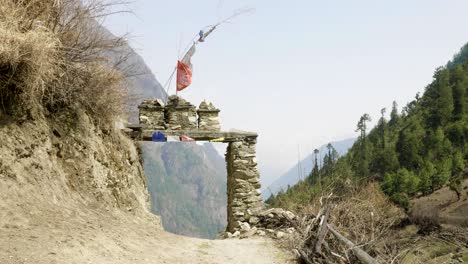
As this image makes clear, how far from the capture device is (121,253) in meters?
5.53

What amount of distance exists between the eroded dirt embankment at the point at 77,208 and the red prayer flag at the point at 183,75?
13.5ft

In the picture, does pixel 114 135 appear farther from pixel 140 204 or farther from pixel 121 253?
pixel 121 253

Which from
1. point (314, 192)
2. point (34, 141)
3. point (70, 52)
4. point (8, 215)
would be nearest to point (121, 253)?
point (8, 215)

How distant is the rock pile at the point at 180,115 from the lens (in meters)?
12.2

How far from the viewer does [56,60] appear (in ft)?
21.8

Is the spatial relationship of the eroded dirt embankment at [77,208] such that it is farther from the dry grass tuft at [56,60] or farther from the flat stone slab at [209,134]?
the flat stone slab at [209,134]

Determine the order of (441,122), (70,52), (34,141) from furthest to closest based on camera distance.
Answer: (441,122), (70,52), (34,141)

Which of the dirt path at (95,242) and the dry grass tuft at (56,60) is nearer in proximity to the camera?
the dirt path at (95,242)

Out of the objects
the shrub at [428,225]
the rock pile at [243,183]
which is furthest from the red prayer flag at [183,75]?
the shrub at [428,225]

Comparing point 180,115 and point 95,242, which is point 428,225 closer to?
point 180,115

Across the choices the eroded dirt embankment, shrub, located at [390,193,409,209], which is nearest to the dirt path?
the eroded dirt embankment

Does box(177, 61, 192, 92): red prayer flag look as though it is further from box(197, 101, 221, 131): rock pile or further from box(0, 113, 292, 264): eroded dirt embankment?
box(0, 113, 292, 264): eroded dirt embankment

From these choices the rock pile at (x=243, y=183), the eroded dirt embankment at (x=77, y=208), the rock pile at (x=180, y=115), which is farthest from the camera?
the rock pile at (x=180, y=115)

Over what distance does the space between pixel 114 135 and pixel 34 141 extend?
294 cm
